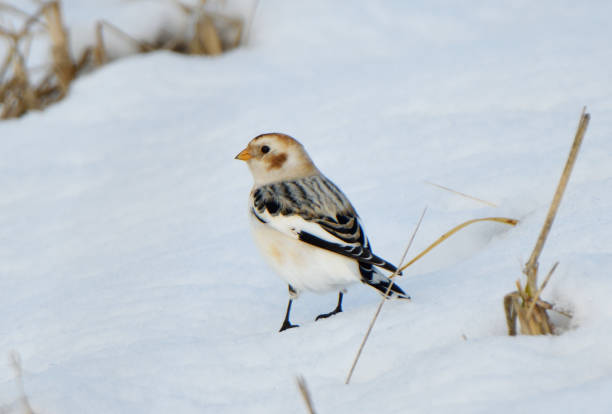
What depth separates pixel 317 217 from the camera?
312 centimetres

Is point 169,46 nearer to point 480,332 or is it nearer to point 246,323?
point 246,323

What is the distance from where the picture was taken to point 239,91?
232 inches

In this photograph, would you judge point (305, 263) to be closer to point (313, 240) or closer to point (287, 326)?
point (313, 240)

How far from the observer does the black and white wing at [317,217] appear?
300 centimetres

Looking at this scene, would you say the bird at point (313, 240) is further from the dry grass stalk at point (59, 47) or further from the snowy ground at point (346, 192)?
the dry grass stalk at point (59, 47)

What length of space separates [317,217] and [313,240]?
3.9 inches

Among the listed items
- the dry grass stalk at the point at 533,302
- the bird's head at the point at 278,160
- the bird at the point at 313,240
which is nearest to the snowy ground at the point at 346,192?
the dry grass stalk at the point at 533,302

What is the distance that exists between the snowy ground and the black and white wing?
24cm

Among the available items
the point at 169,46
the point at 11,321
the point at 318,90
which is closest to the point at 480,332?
the point at 11,321

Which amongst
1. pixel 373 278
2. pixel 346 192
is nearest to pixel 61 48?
pixel 346 192

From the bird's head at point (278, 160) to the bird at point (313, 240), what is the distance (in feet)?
0.42

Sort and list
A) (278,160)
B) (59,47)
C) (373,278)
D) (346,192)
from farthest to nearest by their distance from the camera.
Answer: (59,47) → (346,192) → (278,160) → (373,278)

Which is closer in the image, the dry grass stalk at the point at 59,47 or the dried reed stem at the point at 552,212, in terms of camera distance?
the dried reed stem at the point at 552,212

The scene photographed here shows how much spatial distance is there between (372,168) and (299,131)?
31.9 inches
